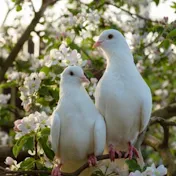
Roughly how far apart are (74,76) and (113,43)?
23cm

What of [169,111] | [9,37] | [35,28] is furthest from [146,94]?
[9,37]

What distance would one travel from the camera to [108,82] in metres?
1.98

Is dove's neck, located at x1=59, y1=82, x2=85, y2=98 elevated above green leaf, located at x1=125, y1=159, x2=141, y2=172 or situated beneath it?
elevated above

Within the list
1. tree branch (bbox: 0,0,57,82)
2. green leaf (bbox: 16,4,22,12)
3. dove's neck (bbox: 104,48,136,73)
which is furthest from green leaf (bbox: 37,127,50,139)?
tree branch (bbox: 0,0,57,82)

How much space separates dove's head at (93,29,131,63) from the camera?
81.6 inches

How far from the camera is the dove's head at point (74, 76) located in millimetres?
2002

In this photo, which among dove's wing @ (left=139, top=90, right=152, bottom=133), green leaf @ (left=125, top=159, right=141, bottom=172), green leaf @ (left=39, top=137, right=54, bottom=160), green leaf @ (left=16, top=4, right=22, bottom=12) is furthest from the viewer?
green leaf @ (left=16, top=4, right=22, bottom=12)

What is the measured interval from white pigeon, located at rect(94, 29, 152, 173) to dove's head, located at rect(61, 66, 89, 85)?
8 centimetres

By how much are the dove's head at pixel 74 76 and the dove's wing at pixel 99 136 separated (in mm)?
187

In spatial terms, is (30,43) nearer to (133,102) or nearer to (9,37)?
(9,37)

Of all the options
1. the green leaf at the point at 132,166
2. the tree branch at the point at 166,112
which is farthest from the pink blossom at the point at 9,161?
the tree branch at the point at 166,112

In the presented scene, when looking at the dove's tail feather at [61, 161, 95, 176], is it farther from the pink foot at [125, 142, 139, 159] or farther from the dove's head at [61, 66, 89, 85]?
the dove's head at [61, 66, 89, 85]

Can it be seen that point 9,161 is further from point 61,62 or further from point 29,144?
point 61,62

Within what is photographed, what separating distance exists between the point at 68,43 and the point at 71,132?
103 centimetres
